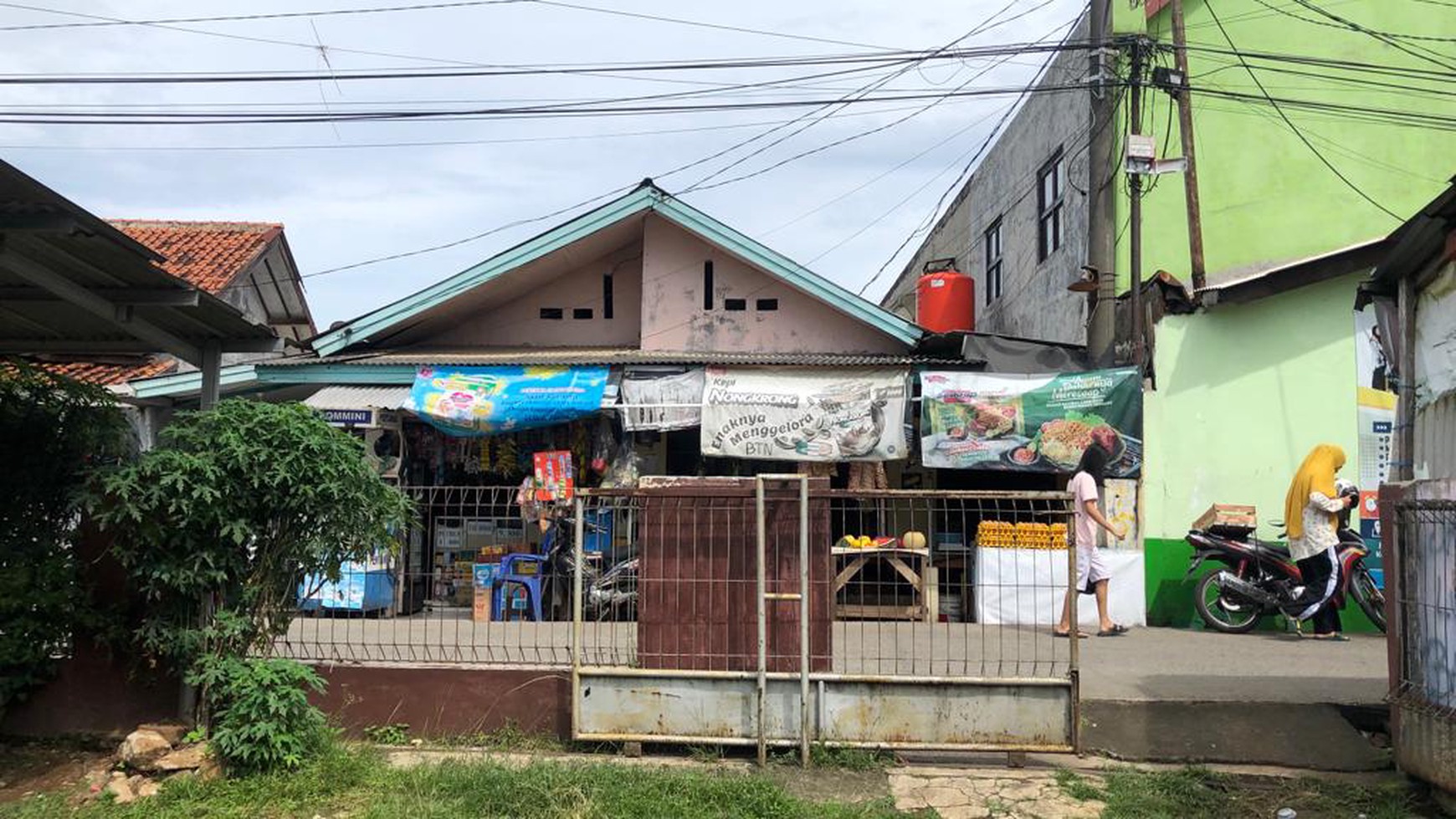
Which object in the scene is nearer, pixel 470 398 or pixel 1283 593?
pixel 1283 593

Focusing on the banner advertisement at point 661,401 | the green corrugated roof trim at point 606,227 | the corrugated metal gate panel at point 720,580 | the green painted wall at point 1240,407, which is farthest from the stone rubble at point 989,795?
the green corrugated roof trim at point 606,227

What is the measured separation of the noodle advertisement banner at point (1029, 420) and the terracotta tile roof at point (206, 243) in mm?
13759

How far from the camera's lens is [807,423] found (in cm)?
1196

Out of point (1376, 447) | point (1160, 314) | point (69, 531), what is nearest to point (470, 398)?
point (69, 531)

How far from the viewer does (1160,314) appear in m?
11.9

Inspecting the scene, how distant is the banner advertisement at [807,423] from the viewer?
11883mm

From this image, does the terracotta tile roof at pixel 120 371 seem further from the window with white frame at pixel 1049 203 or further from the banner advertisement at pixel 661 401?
the window with white frame at pixel 1049 203

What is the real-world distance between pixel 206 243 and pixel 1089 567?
722 inches

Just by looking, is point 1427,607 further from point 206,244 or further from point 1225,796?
point 206,244

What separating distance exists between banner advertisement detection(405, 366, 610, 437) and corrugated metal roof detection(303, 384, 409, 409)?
24cm

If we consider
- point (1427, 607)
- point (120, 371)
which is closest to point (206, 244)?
point (120, 371)

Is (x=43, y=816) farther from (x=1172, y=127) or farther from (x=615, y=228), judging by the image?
(x=1172, y=127)

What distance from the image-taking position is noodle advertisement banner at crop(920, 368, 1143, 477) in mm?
11469

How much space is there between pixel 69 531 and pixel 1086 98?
12.1 m
